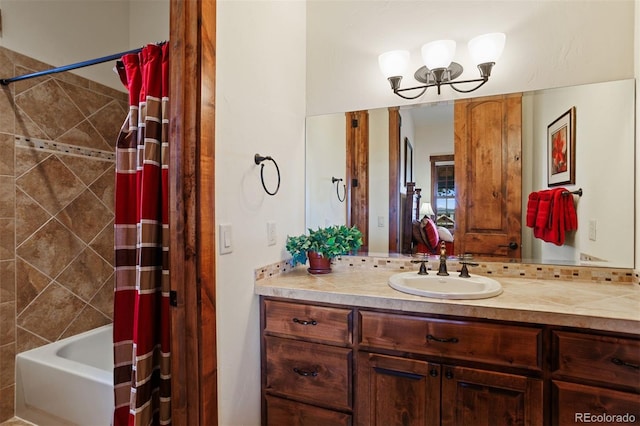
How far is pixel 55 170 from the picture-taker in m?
1.99

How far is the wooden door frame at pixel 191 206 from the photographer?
1154 millimetres

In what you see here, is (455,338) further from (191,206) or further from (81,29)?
(81,29)

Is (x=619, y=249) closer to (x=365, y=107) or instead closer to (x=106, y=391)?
(x=365, y=107)

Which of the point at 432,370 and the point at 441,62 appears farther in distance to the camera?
the point at 441,62

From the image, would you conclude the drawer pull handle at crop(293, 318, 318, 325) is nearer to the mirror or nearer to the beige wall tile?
the mirror

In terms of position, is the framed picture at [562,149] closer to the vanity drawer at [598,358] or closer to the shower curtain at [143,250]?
the vanity drawer at [598,358]

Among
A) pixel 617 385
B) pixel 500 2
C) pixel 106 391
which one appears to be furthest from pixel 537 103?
pixel 106 391

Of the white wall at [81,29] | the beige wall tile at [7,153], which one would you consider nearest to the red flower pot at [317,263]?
the beige wall tile at [7,153]

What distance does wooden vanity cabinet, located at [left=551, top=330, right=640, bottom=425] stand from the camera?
41.8 inches

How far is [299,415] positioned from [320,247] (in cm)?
79

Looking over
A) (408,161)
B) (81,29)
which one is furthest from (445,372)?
(81,29)

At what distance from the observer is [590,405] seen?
→ 3.60ft

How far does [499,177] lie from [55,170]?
2598 mm

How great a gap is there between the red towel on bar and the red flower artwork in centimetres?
11
